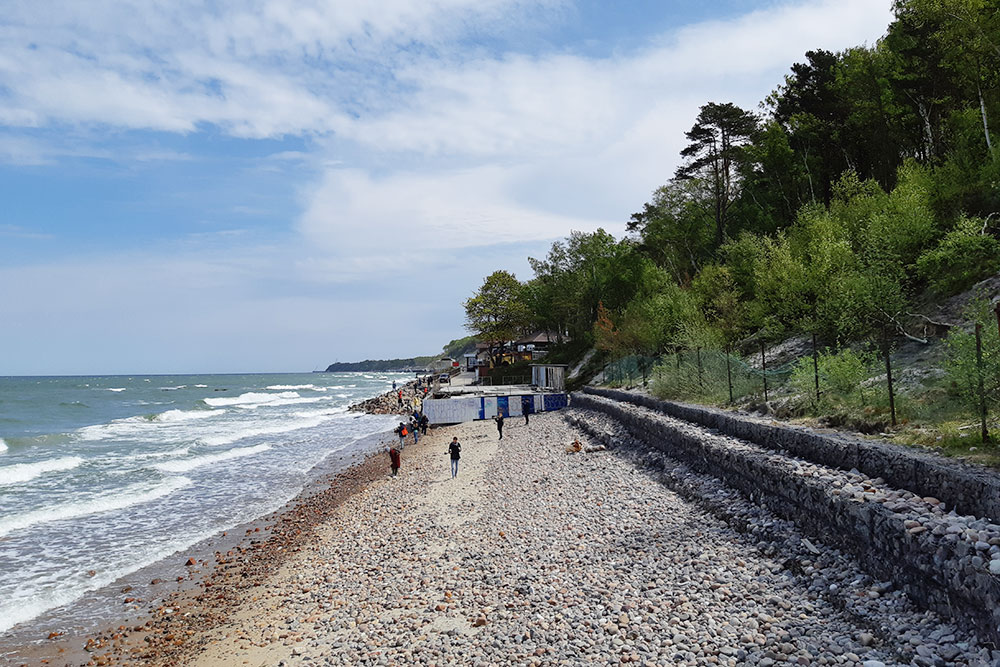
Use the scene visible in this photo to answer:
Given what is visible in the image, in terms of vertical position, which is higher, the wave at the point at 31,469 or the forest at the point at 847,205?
the forest at the point at 847,205

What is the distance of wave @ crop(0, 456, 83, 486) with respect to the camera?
25062 millimetres

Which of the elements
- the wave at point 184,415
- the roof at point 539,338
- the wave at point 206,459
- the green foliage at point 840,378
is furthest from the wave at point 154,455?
the roof at point 539,338

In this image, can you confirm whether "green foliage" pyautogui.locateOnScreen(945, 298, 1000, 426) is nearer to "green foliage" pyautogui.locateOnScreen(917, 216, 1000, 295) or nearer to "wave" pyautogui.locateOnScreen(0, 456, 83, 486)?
"green foliage" pyautogui.locateOnScreen(917, 216, 1000, 295)

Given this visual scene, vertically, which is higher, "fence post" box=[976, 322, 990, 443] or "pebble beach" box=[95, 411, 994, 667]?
"fence post" box=[976, 322, 990, 443]

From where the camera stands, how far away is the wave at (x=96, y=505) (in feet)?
59.7

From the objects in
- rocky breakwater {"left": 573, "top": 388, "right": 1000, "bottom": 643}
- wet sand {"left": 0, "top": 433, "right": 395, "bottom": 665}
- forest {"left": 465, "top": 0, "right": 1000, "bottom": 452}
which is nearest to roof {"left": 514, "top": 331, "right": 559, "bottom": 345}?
forest {"left": 465, "top": 0, "right": 1000, "bottom": 452}

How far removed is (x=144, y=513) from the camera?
63.0 ft

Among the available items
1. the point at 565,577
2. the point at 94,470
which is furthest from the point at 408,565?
the point at 94,470

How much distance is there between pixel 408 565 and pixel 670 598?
19.2 ft

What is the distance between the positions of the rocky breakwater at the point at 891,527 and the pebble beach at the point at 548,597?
245 millimetres

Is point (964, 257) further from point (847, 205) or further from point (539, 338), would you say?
point (539, 338)

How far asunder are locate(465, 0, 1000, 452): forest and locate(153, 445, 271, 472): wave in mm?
21089

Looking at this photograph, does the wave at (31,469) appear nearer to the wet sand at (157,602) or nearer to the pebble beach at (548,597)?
the wet sand at (157,602)

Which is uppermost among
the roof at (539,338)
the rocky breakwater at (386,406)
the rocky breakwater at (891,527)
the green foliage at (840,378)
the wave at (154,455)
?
the roof at (539,338)
